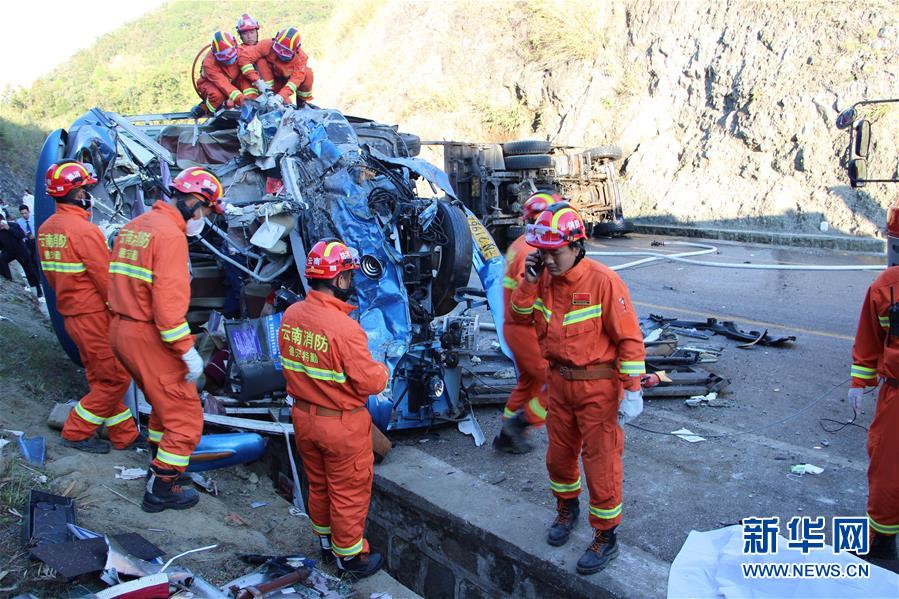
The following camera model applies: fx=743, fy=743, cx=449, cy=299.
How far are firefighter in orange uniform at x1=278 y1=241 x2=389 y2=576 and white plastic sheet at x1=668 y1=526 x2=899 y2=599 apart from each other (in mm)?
1749

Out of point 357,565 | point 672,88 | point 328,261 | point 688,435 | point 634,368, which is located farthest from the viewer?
point 672,88

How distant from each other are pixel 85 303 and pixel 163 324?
121cm

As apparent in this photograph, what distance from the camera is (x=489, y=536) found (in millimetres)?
4359

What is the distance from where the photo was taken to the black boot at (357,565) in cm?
419

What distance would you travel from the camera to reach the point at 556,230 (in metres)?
3.73

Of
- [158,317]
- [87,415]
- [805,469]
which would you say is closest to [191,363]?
[158,317]

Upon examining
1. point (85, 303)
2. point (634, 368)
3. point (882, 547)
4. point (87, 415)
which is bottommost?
point (882, 547)

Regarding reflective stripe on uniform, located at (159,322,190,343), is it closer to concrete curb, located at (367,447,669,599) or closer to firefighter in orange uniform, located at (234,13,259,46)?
concrete curb, located at (367,447,669,599)

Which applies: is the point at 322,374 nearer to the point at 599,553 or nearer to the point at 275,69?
the point at 599,553

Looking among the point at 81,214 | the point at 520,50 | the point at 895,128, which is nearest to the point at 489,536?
the point at 81,214

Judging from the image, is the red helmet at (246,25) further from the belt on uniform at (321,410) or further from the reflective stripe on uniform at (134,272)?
the belt on uniform at (321,410)

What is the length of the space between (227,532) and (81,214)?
2488mm

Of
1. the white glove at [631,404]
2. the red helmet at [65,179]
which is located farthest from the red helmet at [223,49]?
the white glove at [631,404]

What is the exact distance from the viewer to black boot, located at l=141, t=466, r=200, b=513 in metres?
4.41
